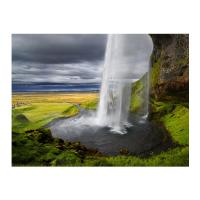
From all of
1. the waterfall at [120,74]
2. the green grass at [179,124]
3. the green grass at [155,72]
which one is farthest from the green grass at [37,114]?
the green grass at [179,124]

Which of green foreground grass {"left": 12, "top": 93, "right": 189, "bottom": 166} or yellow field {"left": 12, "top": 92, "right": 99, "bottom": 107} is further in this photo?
yellow field {"left": 12, "top": 92, "right": 99, "bottom": 107}

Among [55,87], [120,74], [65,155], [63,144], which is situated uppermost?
[120,74]

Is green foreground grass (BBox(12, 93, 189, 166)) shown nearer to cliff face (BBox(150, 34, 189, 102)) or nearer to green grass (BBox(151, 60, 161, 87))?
cliff face (BBox(150, 34, 189, 102))

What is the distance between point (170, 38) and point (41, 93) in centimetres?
149

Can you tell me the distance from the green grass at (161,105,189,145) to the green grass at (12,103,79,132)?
1.02m

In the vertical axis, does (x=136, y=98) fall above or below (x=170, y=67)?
below

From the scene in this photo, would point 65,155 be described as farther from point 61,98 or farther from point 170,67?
point 170,67

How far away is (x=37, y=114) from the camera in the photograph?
417cm

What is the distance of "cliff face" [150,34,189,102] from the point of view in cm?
412

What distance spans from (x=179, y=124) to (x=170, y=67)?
612 mm

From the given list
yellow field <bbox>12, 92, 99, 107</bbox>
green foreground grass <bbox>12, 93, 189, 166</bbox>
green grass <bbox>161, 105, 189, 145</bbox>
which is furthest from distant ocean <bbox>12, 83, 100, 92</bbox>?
green grass <bbox>161, 105, 189, 145</bbox>

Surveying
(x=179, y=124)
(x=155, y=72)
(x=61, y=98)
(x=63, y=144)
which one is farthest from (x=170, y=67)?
(x=63, y=144)
